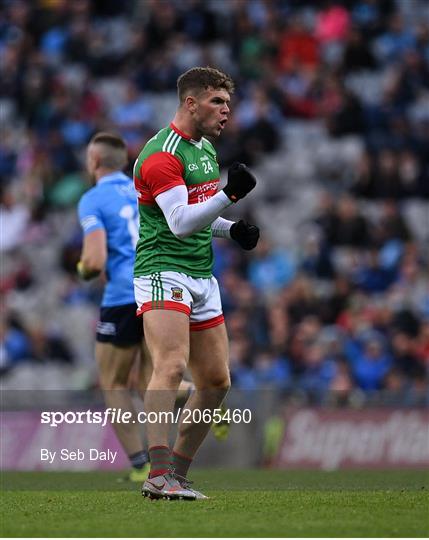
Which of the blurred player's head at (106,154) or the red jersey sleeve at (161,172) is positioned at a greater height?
the blurred player's head at (106,154)

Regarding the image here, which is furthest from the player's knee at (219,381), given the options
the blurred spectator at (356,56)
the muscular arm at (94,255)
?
the blurred spectator at (356,56)

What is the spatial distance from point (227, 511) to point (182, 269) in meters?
1.51

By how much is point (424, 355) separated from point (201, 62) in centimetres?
751

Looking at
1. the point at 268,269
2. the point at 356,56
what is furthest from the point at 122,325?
the point at 356,56

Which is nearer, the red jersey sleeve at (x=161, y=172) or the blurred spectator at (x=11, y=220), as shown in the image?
the red jersey sleeve at (x=161, y=172)

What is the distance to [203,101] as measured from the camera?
26.1 ft

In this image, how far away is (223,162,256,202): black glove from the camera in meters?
7.40

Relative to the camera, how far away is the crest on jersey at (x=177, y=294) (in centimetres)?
778

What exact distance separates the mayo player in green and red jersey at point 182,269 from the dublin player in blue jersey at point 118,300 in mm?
2222

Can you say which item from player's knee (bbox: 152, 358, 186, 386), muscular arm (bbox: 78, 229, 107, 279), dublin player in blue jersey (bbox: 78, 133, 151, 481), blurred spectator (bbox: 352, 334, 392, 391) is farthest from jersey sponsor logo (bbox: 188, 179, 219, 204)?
blurred spectator (bbox: 352, 334, 392, 391)

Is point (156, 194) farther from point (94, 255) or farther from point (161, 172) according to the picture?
point (94, 255)

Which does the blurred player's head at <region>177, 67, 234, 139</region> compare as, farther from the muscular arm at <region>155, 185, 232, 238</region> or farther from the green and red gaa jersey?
the muscular arm at <region>155, 185, 232, 238</region>

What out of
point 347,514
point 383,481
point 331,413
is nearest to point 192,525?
point 347,514

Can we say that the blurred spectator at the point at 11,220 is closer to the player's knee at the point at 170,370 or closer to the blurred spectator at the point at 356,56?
the blurred spectator at the point at 356,56
